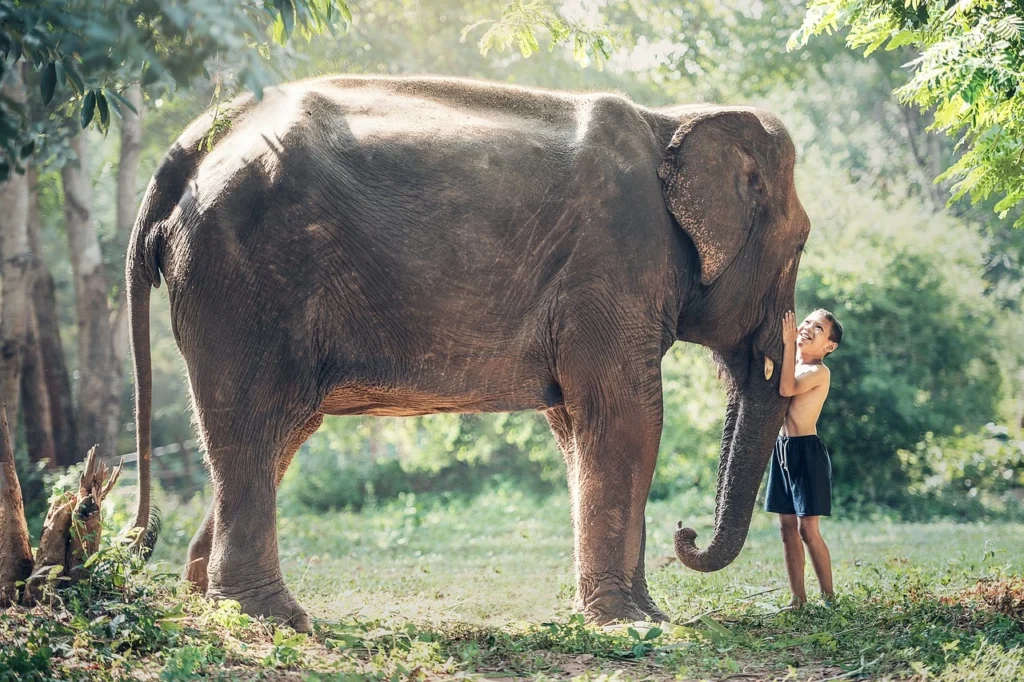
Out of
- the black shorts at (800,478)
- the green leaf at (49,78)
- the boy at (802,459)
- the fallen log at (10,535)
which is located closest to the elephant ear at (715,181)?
the boy at (802,459)

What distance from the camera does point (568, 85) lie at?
17109 mm

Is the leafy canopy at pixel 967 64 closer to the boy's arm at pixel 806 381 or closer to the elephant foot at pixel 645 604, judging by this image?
the boy's arm at pixel 806 381

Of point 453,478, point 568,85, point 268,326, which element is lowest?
point 453,478

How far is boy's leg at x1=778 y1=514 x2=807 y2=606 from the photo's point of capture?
5969 millimetres

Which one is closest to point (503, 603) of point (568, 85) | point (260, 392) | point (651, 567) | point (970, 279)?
point (651, 567)

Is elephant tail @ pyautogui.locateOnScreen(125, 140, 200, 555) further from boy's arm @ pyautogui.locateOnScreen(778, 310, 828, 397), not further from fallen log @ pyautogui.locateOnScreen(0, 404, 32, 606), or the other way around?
boy's arm @ pyautogui.locateOnScreen(778, 310, 828, 397)

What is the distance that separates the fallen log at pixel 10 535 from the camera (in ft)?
17.2

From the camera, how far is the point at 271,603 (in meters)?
5.15

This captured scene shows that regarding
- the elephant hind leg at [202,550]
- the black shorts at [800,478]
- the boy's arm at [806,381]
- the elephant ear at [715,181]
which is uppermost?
the elephant ear at [715,181]

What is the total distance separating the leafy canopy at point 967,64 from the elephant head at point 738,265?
745 millimetres

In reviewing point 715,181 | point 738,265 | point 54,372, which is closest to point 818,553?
point 738,265

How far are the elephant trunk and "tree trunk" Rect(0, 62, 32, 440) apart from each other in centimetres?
698

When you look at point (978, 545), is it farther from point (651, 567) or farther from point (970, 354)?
point (970, 354)

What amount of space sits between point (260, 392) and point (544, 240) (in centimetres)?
162
